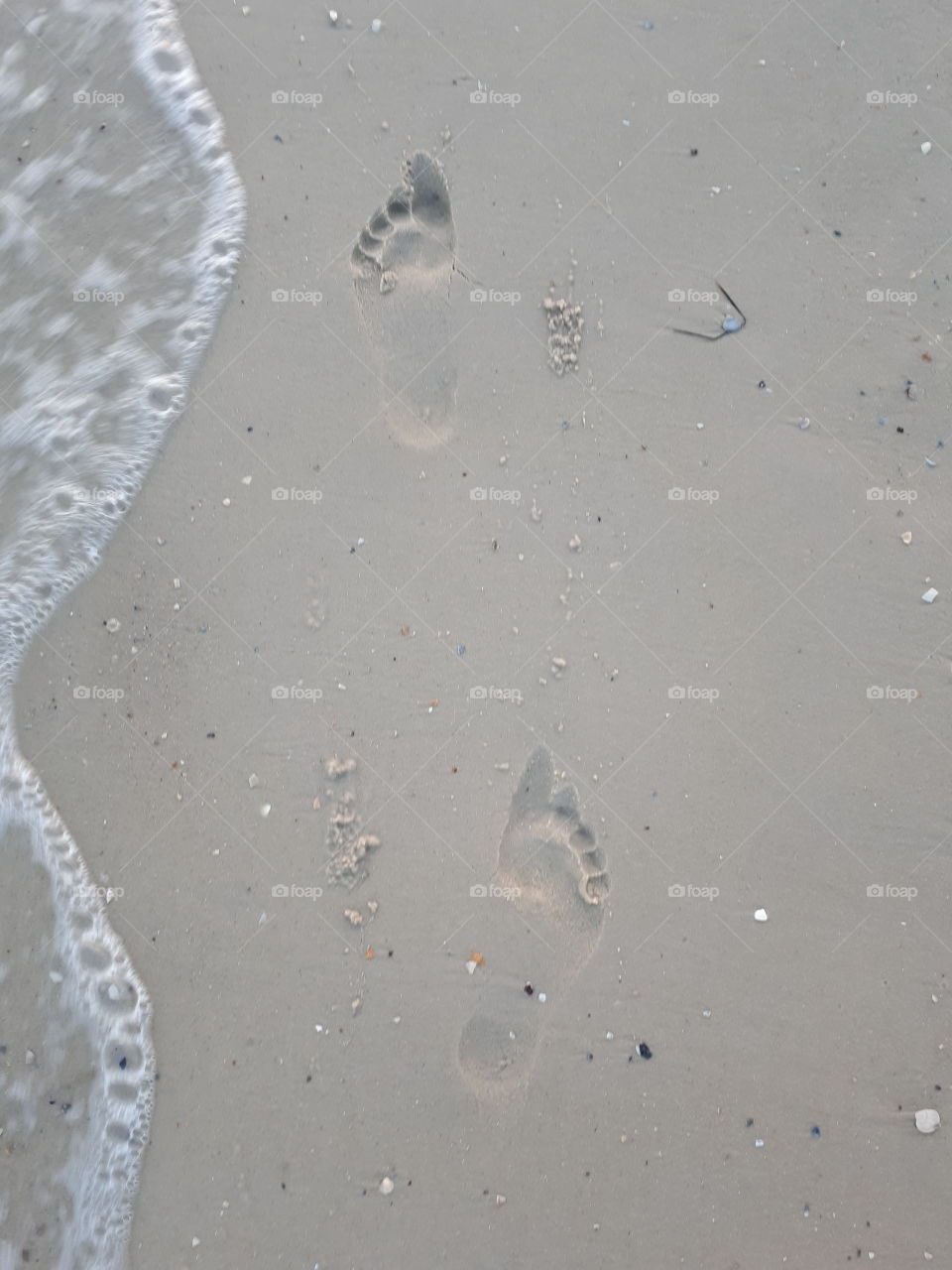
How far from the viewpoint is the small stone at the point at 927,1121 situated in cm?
440

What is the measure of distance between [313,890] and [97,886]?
1219 millimetres

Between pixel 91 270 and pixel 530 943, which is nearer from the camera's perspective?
pixel 530 943

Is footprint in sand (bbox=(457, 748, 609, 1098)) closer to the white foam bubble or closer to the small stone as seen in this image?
the small stone

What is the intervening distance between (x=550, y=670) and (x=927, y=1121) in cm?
317

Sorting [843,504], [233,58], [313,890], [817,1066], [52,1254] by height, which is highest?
[233,58]

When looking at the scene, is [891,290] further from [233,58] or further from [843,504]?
[233,58]

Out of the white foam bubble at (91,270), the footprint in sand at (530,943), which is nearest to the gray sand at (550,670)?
the footprint in sand at (530,943)

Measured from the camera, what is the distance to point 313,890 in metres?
4.45

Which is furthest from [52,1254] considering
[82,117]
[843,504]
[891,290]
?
[891,290]

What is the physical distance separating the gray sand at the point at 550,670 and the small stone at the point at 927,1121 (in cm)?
5

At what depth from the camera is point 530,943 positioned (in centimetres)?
441

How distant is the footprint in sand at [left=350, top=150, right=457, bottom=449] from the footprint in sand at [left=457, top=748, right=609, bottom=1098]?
2.34m

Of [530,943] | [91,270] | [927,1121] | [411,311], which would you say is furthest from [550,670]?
[91,270]

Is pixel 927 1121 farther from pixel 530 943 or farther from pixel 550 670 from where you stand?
pixel 550 670
